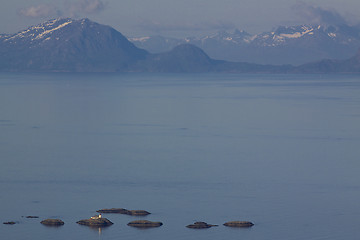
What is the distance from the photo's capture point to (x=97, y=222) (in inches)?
1524

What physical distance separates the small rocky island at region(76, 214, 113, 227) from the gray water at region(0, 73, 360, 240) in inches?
17.7

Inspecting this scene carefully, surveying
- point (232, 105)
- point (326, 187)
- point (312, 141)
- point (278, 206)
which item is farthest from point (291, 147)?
point (232, 105)

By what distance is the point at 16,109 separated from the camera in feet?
371

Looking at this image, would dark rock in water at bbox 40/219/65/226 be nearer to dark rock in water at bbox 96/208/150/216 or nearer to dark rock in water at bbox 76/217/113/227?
dark rock in water at bbox 76/217/113/227

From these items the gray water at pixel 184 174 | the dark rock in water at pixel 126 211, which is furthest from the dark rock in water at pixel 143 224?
the dark rock in water at pixel 126 211

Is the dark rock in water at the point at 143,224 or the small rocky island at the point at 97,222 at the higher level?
the small rocky island at the point at 97,222

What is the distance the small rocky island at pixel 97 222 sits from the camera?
38.7m

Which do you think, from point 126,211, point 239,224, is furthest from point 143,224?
point 239,224

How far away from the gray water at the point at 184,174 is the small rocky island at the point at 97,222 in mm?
449

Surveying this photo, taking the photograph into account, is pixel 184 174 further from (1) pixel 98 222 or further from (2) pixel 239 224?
(1) pixel 98 222

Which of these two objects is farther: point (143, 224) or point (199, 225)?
point (143, 224)

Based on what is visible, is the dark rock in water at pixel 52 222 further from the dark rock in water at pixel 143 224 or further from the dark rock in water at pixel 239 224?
the dark rock in water at pixel 239 224

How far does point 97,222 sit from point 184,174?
15.6m

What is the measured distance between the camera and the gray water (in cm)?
3909
